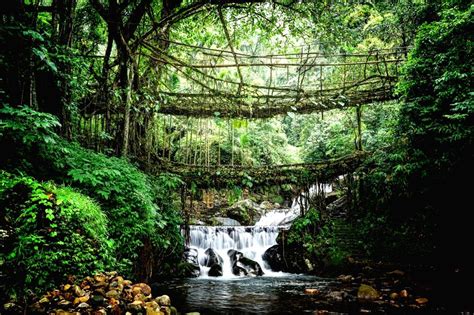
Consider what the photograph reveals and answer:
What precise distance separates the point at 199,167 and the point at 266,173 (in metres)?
2.53

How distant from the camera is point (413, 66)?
786 cm

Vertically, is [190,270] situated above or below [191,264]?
below

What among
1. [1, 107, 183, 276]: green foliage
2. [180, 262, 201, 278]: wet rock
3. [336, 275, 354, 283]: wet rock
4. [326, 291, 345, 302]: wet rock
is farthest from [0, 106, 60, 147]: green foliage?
[336, 275, 354, 283]: wet rock

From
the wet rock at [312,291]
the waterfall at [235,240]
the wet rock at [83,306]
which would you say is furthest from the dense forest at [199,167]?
the wet rock at [312,291]

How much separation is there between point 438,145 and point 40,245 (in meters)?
7.99

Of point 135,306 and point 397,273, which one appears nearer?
point 135,306

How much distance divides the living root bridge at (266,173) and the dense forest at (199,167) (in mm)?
50

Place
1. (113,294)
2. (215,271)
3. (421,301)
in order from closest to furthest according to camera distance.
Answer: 1. (113,294)
2. (421,301)
3. (215,271)

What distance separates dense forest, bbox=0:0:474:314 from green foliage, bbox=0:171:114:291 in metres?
0.02

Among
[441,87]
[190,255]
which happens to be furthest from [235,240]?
[441,87]

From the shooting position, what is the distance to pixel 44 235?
3.50 m

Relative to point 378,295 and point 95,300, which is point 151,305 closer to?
point 95,300

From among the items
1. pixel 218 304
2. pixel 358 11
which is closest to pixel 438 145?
pixel 358 11

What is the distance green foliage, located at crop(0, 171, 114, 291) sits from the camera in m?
3.24
